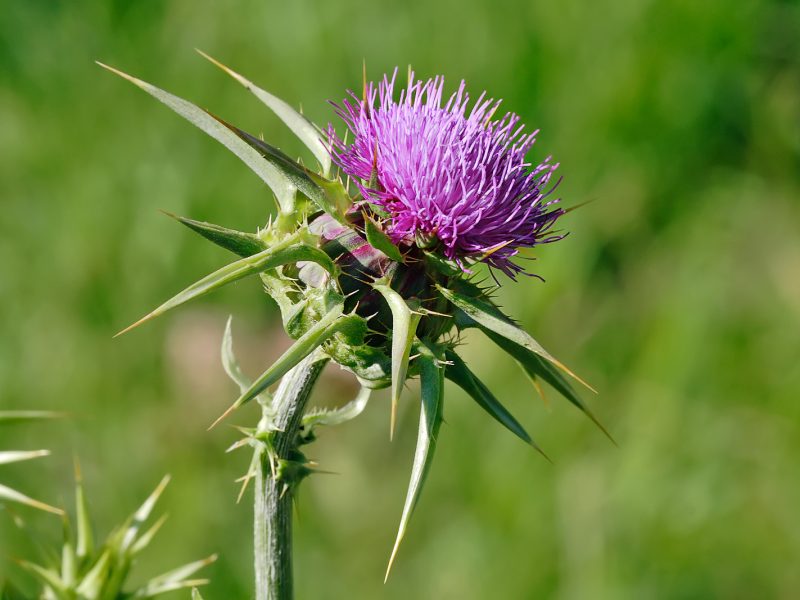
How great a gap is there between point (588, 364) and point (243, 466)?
6.43ft

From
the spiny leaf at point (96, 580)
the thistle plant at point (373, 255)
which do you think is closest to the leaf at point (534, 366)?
the thistle plant at point (373, 255)

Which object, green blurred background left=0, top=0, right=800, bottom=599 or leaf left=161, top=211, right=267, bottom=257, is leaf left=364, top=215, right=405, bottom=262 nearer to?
leaf left=161, top=211, right=267, bottom=257

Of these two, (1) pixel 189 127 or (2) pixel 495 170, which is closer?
(2) pixel 495 170

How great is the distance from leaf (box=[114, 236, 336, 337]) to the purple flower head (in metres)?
0.20

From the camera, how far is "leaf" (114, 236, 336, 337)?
6.05 ft

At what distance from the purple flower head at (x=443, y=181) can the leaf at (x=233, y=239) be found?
0.28 meters

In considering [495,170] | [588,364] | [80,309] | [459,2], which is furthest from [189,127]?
[495,170]

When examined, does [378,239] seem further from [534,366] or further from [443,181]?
[534,366]

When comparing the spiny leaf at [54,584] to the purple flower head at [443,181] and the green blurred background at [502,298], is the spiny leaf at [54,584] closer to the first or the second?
the purple flower head at [443,181]

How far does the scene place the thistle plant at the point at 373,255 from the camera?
207 cm

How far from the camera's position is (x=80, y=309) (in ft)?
16.3

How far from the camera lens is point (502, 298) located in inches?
206

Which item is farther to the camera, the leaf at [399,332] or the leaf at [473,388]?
the leaf at [473,388]

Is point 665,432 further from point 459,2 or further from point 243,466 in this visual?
point 459,2
